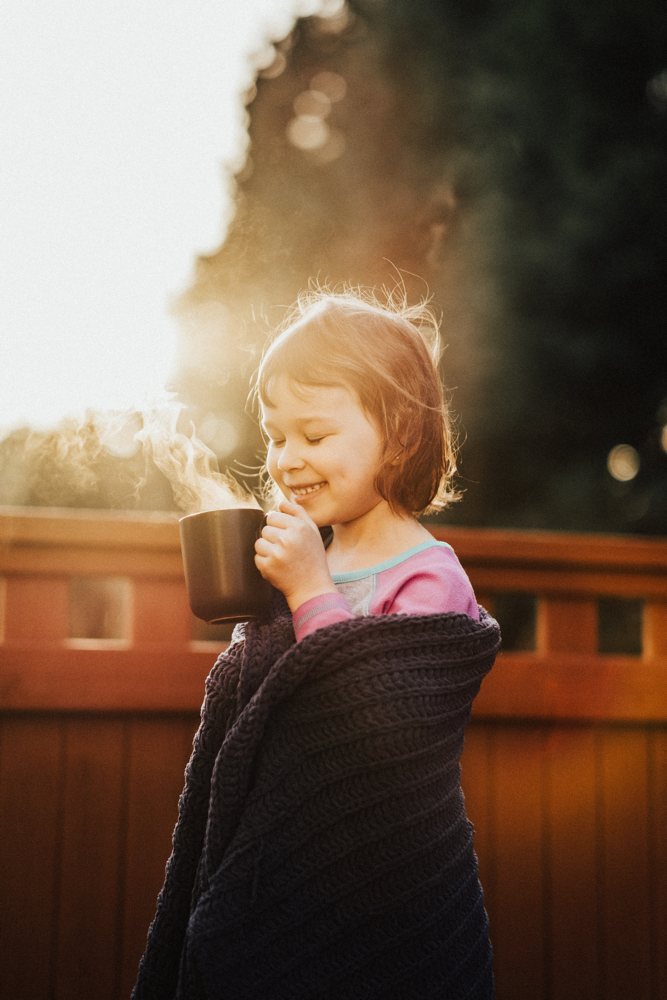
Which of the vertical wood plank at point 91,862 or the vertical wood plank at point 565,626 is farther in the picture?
the vertical wood plank at point 565,626

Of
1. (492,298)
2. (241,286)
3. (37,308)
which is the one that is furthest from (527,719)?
(492,298)

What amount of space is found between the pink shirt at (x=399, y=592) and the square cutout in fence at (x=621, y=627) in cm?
420

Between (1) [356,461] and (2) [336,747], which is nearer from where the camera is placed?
(2) [336,747]

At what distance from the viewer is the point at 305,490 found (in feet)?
4.80

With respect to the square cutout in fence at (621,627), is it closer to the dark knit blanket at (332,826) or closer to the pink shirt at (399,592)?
the pink shirt at (399,592)

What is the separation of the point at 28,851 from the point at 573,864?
4.23 feet

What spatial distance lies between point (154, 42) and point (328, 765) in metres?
4.40

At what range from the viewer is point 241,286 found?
315 centimetres

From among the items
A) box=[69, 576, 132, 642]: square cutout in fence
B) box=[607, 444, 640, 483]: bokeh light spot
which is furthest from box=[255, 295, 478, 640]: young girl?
box=[607, 444, 640, 483]: bokeh light spot

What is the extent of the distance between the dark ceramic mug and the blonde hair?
0.25 m

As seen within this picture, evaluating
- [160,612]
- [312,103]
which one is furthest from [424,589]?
[312,103]

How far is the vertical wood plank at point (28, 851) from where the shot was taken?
1967 mm

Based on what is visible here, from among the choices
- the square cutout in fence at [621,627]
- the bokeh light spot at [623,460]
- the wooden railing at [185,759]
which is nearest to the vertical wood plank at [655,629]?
the wooden railing at [185,759]

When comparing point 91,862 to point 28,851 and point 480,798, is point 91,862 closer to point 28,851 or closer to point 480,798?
point 28,851
